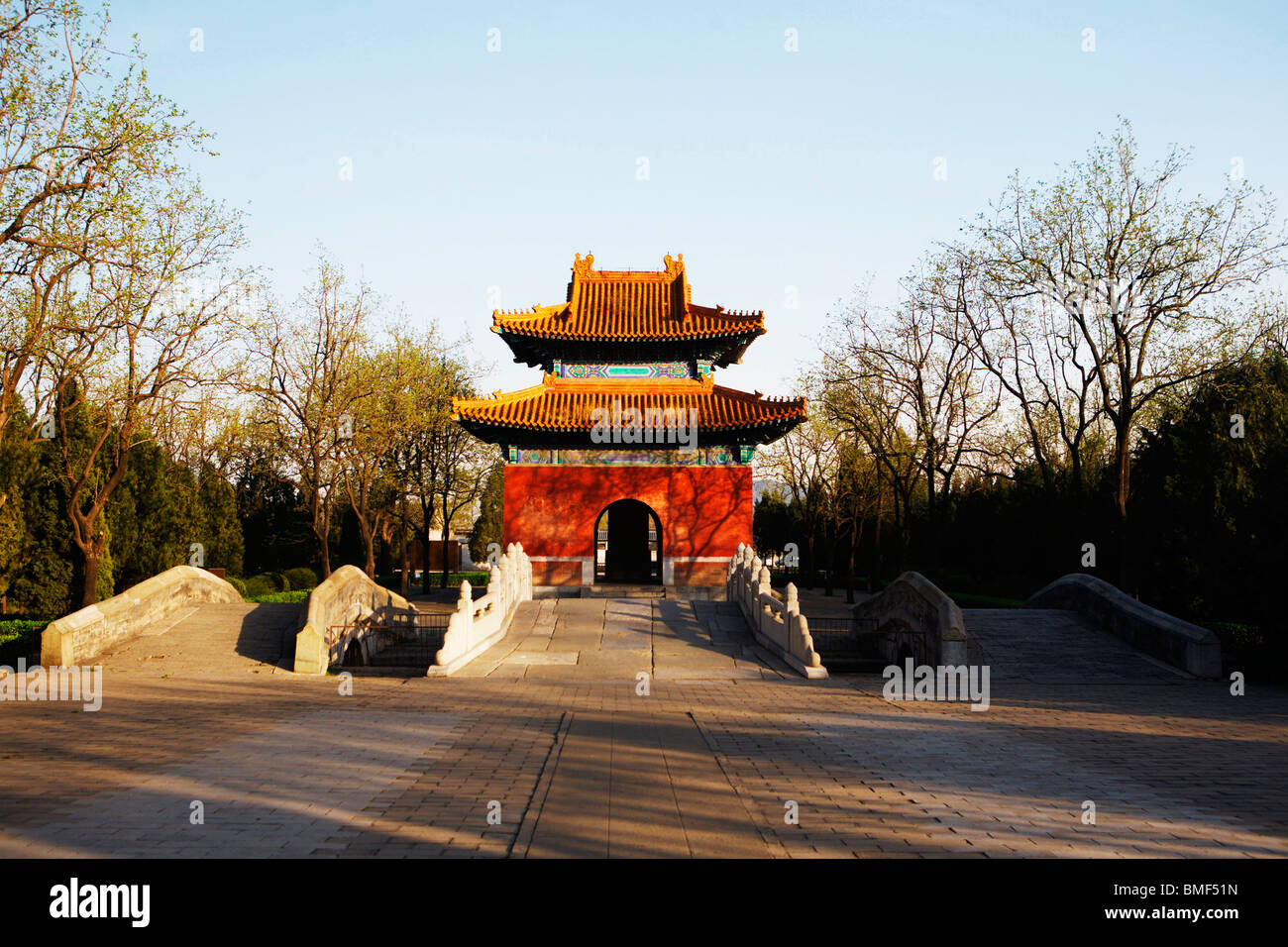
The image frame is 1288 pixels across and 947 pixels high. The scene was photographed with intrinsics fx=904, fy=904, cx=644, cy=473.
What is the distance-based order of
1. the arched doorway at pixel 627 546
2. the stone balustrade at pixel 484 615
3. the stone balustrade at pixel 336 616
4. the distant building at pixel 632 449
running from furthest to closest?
1. the arched doorway at pixel 627 546
2. the distant building at pixel 632 449
3. the stone balustrade at pixel 484 615
4. the stone balustrade at pixel 336 616

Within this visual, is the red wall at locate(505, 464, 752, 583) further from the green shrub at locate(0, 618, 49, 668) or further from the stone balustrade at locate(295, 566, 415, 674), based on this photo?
the green shrub at locate(0, 618, 49, 668)

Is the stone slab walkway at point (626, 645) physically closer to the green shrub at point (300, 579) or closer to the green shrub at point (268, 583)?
the green shrub at point (268, 583)

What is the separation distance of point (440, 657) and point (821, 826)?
31.4 feet

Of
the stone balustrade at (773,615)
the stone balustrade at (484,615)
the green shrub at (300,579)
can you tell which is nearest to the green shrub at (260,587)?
the green shrub at (300,579)

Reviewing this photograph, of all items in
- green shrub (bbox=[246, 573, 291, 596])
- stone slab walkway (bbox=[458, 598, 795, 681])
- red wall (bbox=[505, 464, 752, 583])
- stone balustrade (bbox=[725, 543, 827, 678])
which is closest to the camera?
stone balustrade (bbox=[725, 543, 827, 678])

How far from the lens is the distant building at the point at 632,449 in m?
24.8

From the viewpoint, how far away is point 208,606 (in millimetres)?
17859

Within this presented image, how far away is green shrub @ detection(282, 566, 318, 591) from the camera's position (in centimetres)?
3247

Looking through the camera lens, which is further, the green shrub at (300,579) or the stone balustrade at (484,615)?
the green shrub at (300,579)

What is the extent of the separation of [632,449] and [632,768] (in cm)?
1781

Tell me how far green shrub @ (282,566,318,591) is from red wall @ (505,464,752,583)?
11.7m

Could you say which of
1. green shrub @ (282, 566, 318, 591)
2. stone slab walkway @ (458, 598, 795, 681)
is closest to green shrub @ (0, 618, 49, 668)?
stone slab walkway @ (458, 598, 795, 681)

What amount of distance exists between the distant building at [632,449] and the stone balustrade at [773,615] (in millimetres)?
3450

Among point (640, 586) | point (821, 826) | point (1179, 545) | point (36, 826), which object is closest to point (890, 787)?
point (821, 826)
